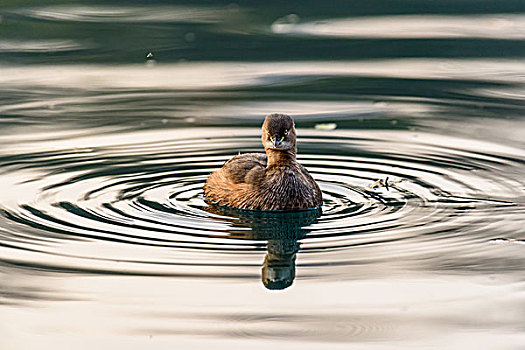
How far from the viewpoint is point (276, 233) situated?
8.26m

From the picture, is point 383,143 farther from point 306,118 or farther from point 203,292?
point 203,292

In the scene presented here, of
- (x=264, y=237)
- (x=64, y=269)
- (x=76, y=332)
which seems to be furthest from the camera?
(x=264, y=237)

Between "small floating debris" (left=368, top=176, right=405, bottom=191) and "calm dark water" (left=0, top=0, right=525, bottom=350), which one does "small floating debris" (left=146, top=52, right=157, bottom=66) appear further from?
"small floating debris" (left=368, top=176, right=405, bottom=191)

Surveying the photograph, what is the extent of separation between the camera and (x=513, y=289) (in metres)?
6.85

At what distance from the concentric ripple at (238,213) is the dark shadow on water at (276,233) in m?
0.02

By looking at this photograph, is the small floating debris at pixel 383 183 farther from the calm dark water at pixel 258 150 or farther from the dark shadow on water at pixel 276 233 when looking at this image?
the dark shadow on water at pixel 276 233

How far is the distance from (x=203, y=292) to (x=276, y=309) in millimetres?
524

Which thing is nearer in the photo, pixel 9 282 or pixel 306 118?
pixel 9 282

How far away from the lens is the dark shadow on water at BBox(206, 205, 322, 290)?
7.20 metres

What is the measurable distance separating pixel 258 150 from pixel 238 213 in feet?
6.38

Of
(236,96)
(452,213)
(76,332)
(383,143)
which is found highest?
(236,96)

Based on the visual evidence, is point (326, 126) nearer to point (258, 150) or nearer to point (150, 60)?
point (258, 150)

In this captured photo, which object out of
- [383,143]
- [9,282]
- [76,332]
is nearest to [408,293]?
[76,332]

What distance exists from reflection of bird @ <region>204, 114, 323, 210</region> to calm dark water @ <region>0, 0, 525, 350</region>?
158 mm
